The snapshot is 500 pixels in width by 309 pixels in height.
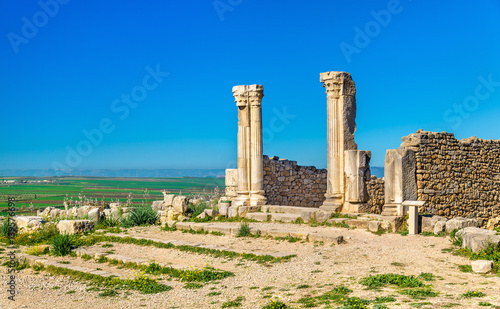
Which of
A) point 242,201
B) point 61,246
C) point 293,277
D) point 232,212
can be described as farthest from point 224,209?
point 293,277

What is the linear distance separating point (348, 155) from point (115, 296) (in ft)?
31.3

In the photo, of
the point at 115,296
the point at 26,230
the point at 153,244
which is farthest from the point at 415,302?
the point at 26,230

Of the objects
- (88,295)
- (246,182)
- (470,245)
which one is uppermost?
(246,182)

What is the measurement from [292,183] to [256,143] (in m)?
3.75

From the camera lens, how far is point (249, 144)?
18.9 metres

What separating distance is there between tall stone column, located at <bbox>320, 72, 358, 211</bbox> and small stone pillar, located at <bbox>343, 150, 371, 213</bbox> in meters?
0.35

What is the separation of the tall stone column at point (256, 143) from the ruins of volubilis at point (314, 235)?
0.04 metres

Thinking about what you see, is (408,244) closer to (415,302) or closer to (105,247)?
(415,302)

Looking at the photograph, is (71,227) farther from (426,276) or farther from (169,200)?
(426,276)

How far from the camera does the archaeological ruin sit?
49.3 feet

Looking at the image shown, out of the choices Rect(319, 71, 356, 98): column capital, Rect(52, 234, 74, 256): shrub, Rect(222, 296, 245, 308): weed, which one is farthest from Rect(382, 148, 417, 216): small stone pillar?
Rect(52, 234, 74, 256): shrub

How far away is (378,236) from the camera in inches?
516

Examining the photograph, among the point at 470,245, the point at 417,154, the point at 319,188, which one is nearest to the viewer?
the point at 470,245

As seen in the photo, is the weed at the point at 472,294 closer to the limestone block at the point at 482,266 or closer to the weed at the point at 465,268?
the limestone block at the point at 482,266
